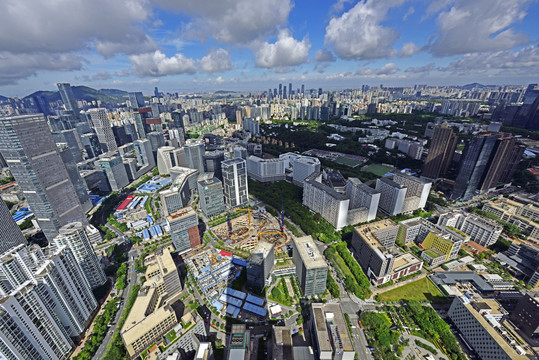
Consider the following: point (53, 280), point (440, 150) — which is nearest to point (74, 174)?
point (53, 280)

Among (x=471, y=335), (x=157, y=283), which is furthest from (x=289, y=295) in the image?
(x=471, y=335)

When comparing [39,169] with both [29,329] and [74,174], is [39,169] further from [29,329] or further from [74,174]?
[29,329]

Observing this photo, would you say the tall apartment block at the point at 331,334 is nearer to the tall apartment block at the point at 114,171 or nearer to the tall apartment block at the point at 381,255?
the tall apartment block at the point at 381,255

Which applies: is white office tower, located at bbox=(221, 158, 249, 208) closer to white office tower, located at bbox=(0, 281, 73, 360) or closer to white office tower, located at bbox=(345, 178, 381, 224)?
white office tower, located at bbox=(345, 178, 381, 224)

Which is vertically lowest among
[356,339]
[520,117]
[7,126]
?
[356,339]

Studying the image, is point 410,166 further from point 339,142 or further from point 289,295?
point 289,295
